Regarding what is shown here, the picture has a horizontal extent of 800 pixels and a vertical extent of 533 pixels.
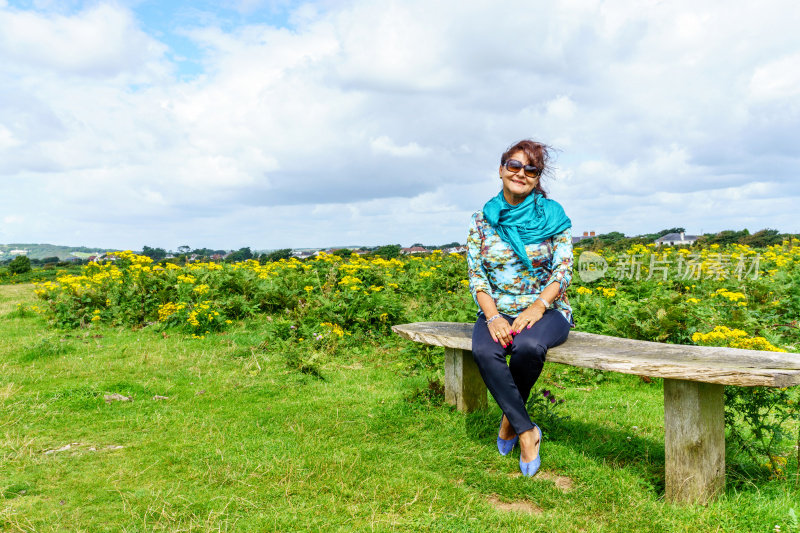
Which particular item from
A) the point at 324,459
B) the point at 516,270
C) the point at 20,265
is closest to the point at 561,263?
the point at 516,270

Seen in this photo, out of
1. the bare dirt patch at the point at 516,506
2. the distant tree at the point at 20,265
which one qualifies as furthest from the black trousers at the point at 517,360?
the distant tree at the point at 20,265

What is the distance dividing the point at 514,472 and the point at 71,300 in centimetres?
855

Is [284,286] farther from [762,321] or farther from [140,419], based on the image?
[762,321]

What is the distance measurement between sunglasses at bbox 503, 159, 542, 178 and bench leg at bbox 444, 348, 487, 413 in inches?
58.5

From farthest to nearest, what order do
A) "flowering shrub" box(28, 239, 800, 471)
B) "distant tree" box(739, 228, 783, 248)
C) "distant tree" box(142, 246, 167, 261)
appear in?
1. "distant tree" box(739, 228, 783, 248)
2. "distant tree" box(142, 246, 167, 261)
3. "flowering shrub" box(28, 239, 800, 471)

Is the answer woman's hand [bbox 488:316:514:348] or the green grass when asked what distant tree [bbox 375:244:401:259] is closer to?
the green grass

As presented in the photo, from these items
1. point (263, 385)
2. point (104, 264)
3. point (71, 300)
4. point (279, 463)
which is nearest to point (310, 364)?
point (263, 385)

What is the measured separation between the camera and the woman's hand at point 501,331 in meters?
3.54

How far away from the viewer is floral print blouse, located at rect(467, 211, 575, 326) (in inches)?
148

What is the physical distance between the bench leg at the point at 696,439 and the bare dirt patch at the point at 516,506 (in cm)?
73

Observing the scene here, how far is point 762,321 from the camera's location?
6.39 meters

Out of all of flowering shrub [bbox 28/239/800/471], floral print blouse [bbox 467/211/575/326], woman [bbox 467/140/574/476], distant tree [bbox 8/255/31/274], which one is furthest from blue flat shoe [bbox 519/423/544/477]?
distant tree [bbox 8/255/31/274]

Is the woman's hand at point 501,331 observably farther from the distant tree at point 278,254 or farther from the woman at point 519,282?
the distant tree at point 278,254

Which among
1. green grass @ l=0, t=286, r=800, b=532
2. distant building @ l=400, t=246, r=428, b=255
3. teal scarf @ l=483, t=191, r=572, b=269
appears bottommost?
green grass @ l=0, t=286, r=800, b=532
